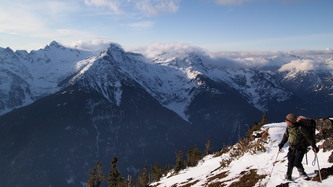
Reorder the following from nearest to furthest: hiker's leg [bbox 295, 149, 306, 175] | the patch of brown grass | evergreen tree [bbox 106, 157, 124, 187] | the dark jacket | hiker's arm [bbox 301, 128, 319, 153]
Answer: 1. hiker's arm [bbox 301, 128, 319, 153]
2. the dark jacket
3. hiker's leg [bbox 295, 149, 306, 175]
4. the patch of brown grass
5. evergreen tree [bbox 106, 157, 124, 187]

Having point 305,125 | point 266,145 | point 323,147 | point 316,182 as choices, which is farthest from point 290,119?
point 266,145

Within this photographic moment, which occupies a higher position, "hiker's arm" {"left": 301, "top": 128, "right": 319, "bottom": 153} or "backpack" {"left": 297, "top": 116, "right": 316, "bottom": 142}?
"backpack" {"left": 297, "top": 116, "right": 316, "bottom": 142}

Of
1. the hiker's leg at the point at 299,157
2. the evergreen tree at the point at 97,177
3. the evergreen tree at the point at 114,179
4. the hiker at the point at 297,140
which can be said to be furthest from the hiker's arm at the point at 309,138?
the evergreen tree at the point at 97,177

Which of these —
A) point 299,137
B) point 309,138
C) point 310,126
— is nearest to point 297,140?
point 299,137

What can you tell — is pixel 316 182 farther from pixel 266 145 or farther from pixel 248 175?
pixel 266 145

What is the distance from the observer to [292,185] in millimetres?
18562

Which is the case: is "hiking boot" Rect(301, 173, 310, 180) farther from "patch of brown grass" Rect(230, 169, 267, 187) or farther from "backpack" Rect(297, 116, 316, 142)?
"patch of brown grass" Rect(230, 169, 267, 187)

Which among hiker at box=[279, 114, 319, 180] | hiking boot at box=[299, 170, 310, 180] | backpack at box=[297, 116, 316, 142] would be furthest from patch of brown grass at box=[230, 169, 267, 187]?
backpack at box=[297, 116, 316, 142]

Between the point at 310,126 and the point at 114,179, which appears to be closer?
the point at 310,126

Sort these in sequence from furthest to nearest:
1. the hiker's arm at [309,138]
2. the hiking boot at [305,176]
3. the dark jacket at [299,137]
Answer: the hiking boot at [305,176], the dark jacket at [299,137], the hiker's arm at [309,138]

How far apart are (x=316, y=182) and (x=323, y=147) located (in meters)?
7.27

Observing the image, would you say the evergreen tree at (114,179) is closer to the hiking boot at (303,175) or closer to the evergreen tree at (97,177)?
the evergreen tree at (97,177)

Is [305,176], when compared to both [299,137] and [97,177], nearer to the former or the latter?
[299,137]

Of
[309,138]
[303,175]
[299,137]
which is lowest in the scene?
[303,175]
